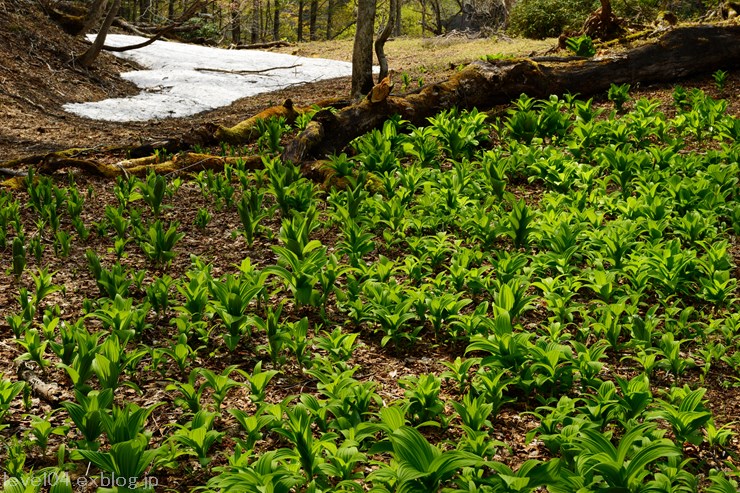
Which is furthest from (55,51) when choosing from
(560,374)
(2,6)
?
(560,374)

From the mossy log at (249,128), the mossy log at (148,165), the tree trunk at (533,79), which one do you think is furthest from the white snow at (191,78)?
the tree trunk at (533,79)

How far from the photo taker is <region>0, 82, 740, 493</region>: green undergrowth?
8.89ft

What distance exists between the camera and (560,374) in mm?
3338

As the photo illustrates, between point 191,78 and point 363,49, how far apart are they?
5695 millimetres

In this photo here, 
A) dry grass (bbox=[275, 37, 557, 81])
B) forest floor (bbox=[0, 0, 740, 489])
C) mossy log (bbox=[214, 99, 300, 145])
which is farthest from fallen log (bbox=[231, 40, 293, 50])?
mossy log (bbox=[214, 99, 300, 145])

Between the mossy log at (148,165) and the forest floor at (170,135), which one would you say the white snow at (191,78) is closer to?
the forest floor at (170,135)

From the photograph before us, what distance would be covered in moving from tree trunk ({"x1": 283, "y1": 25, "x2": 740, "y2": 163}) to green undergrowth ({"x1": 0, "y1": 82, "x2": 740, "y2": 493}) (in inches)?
29.7

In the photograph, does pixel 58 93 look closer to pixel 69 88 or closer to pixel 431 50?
pixel 69 88

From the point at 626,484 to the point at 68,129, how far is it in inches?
345

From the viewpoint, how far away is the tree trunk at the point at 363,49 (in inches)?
347

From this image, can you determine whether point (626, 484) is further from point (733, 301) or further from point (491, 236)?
point (491, 236)

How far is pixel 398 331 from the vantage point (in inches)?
159

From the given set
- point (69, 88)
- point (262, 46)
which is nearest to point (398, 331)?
point (69, 88)

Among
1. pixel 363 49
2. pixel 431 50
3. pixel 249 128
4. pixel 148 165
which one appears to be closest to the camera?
pixel 148 165
